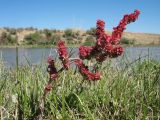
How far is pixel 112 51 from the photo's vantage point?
258cm

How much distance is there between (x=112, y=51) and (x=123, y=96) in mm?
1077

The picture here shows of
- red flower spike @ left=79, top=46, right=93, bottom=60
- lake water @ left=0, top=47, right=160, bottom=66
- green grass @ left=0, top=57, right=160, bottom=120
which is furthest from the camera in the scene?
lake water @ left=0, top=47, right=160, bottom=66

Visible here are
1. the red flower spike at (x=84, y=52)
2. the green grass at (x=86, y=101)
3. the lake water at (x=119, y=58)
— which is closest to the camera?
the red flower spike at (x=84, y=52)

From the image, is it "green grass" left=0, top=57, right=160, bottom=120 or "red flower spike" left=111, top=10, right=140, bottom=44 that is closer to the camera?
"red flower spike" left=111, top=10, right=140, bottom=44

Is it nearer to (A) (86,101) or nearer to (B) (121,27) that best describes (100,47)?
(B) (121,27)

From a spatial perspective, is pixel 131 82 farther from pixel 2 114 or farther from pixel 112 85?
pixel 2 114

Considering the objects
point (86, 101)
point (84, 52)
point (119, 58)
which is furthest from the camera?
point (119, 58)

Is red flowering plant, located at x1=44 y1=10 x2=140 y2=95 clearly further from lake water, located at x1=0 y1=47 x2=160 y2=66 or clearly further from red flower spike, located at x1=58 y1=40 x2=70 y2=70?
lake water, located at x1=0 y1=47 x2=160 y2=66

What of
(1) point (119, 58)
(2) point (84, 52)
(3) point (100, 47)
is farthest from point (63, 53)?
(1) point (119, 58)

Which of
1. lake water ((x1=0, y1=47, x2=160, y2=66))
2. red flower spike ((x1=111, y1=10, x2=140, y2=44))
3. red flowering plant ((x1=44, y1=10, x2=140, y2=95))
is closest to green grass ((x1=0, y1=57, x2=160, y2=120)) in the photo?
red flowering plant ((x1=44, y1=10, x2=140, y2=95))

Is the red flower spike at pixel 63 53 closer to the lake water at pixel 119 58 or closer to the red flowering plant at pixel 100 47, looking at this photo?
the red flowering plant at pixel 100 47

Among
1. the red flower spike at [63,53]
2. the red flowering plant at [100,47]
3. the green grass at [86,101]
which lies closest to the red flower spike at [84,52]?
the red flowering plant at [100,47]

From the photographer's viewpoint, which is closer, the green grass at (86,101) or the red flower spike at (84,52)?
the red flower spike at (84,52)

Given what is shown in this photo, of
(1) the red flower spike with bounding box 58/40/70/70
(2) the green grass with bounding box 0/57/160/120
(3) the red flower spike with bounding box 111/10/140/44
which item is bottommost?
(2) the green grass with bounding box 0/57/160/120
